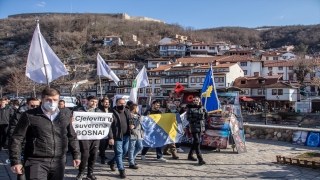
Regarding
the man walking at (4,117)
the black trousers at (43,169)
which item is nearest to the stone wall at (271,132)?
the man walking at (4,117)

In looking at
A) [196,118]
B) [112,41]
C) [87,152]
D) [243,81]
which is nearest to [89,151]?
[87,152]

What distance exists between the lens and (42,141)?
372 centimetres

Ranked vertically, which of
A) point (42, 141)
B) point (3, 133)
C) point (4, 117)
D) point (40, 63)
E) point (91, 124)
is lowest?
point (3, 133)

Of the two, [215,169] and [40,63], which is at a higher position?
[40,63]

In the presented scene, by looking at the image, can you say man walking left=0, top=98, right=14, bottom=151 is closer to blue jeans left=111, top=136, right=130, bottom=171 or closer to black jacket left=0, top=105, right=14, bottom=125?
black jacket left=0, top=105, right=14, bottom=125

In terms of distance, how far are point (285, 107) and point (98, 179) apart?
49140 millimetres

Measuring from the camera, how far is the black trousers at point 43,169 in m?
3.69

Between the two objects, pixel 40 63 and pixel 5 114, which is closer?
pixel 40 63

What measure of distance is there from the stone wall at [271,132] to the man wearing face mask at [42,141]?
9.89 m

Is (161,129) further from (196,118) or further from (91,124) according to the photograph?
(91,124)

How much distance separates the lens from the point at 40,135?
3.72 metres

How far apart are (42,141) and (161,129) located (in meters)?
5.52

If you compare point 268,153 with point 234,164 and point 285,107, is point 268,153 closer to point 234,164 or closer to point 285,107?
point 234,164

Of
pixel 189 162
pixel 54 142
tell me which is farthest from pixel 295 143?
pixel 54 142
